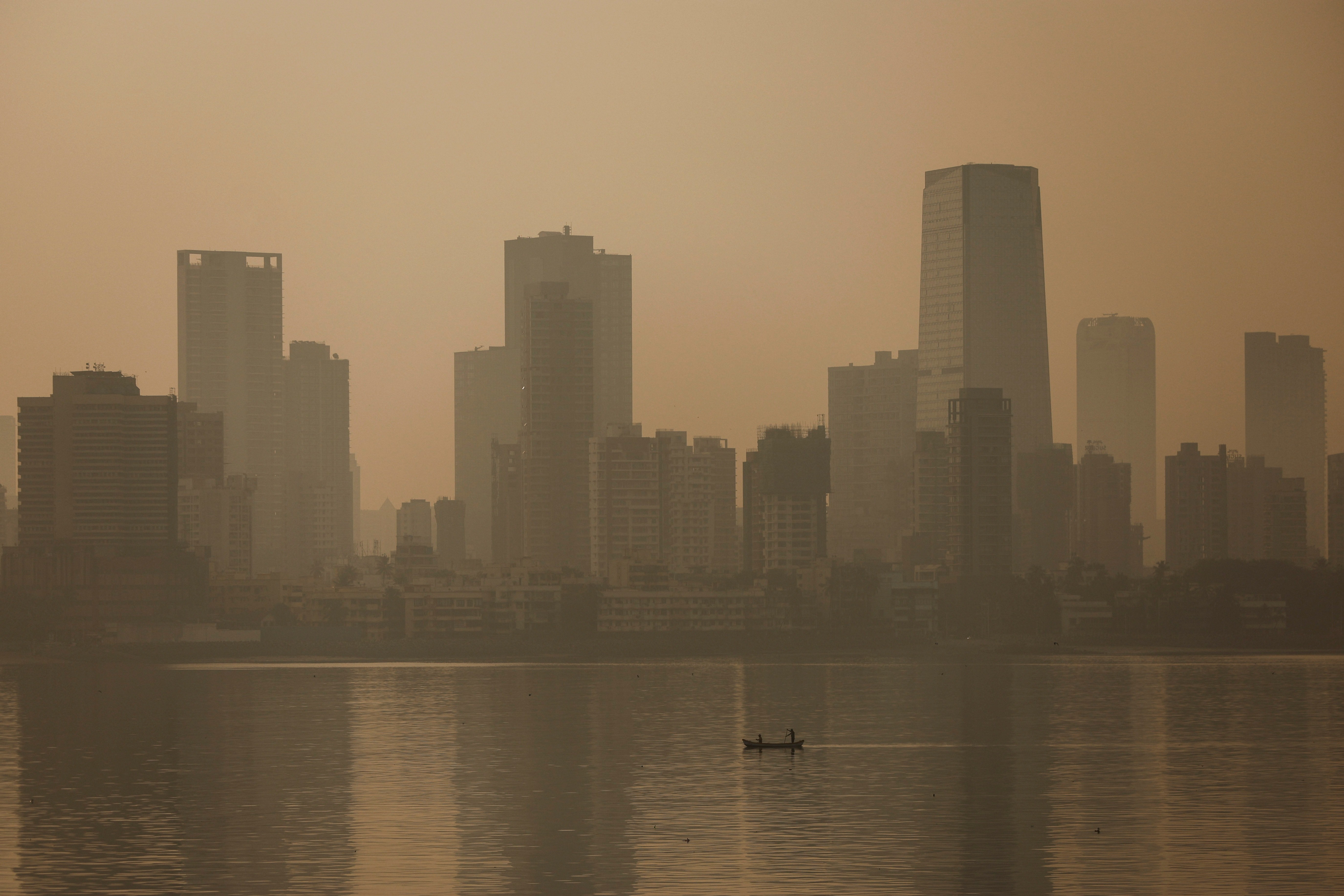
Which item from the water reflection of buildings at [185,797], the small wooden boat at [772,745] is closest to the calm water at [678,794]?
the water reflection of buildings at [185,797]

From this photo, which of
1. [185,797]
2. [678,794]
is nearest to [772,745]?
[678,794]

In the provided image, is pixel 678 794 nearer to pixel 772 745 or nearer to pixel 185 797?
pixel 772 745

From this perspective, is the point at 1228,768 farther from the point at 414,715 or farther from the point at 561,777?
the point at 414,715

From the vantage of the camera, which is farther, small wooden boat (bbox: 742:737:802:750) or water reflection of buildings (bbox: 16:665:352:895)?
small wooden boat (bbox: 742:737:802:750)

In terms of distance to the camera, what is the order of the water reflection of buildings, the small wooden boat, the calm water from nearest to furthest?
the calm water → the water reflection of buildings → the small wooden boat

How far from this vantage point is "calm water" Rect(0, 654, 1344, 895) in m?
50.8

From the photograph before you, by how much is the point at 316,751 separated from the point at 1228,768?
40.9 meters

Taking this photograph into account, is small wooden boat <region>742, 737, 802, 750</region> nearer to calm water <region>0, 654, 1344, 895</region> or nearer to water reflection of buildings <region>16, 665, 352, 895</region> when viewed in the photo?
calm water <region>0, 654, 1344, 895</region>

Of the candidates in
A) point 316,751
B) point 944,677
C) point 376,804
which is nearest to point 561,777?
point 376,804

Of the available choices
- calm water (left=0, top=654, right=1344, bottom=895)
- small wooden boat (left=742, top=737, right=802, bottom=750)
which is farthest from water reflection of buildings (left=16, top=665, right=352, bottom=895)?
small wooden boat (left=742, top=737, right=802, bottom=750)

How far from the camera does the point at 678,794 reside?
68.3 m

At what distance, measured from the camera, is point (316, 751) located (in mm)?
86188

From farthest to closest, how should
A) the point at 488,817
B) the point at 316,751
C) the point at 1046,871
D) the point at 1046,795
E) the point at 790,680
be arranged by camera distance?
the point at 790,680 < the point at 316,751 < the point at 1046,795 < the point at 488,817 < the point at 1046,871

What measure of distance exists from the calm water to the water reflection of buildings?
0.22 meters
